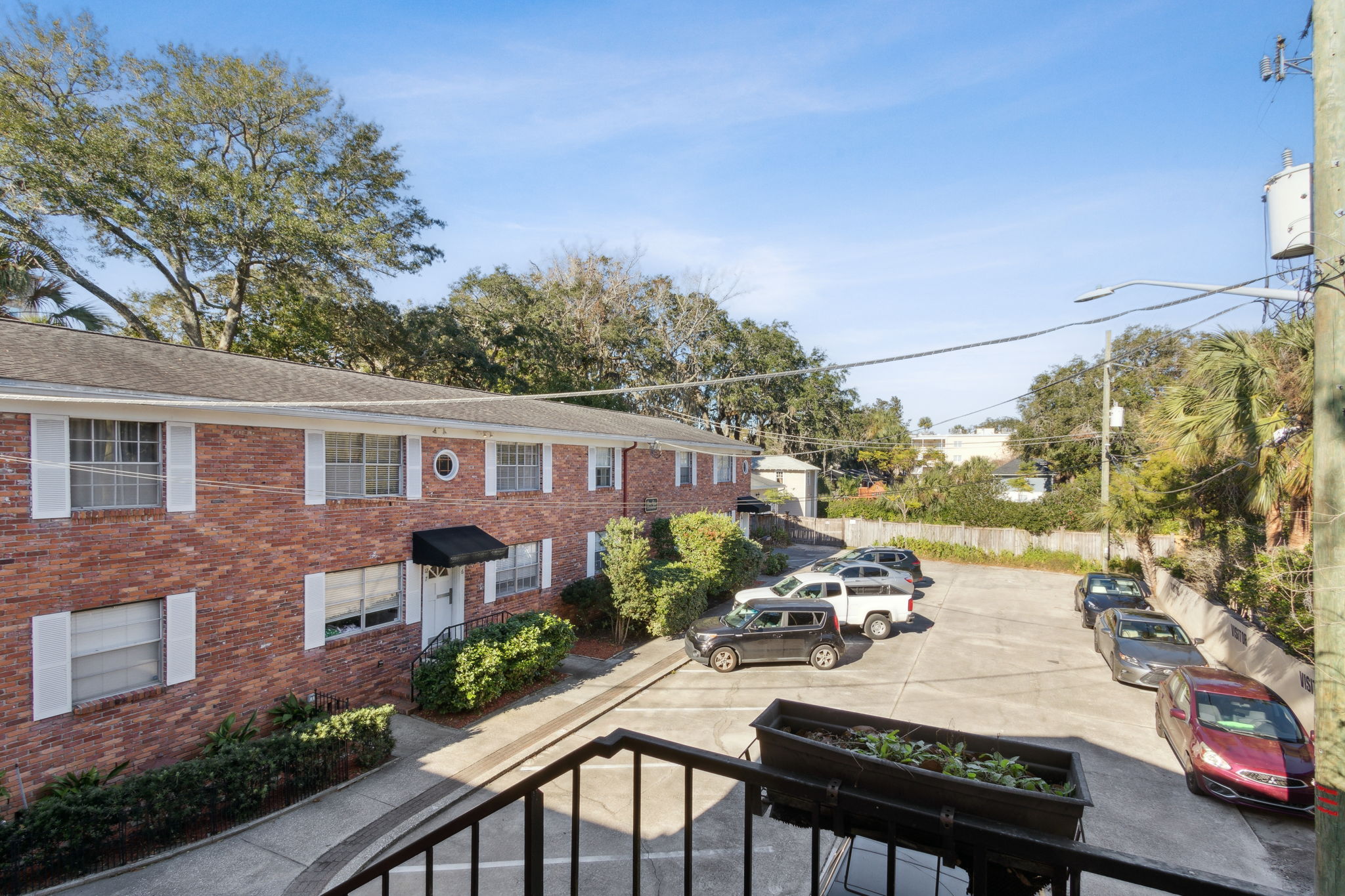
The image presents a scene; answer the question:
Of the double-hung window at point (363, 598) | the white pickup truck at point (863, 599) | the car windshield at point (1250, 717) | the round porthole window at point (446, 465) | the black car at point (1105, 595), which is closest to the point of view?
the car windshield at point (1250, 717)

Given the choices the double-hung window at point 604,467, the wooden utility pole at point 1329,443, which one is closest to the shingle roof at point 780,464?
the double-hung window at point 604,467

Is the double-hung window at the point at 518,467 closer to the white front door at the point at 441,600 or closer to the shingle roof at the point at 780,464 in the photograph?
the white front door at the point at 441,600

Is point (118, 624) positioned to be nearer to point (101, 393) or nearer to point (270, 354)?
point (101, 393)

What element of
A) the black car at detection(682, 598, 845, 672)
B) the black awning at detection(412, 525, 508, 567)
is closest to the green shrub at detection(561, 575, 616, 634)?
the black car at detection(682, 598, 845, 672)

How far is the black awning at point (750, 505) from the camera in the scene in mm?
31547

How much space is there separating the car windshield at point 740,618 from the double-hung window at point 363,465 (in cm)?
787

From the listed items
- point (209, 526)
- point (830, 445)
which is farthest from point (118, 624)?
point (830, 445)

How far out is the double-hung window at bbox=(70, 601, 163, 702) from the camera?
28.7ft

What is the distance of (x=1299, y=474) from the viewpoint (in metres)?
11.6

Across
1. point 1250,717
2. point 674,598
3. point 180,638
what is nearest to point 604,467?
point 674,598

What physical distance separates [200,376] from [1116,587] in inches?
910

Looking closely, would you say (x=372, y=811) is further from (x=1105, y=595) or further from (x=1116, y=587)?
(x=1116, y=587)

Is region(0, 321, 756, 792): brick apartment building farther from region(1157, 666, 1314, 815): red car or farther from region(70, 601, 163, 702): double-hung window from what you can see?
region(1157, 666, 1314, 815): red car

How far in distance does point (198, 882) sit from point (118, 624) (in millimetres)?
3794
